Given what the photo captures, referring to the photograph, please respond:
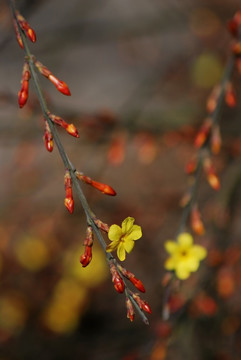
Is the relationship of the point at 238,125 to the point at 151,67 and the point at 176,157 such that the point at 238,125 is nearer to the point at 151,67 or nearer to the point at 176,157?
the point at 176,157

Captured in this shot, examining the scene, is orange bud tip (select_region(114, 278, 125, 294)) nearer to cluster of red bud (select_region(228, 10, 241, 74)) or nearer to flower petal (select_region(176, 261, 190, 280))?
flower petal (select_region(176, 261, 190, 280))

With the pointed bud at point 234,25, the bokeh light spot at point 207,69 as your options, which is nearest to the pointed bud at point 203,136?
the pointed bud at point 234,25

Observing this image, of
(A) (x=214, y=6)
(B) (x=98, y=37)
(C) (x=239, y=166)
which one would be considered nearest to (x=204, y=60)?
(A) (x=214, y=6)

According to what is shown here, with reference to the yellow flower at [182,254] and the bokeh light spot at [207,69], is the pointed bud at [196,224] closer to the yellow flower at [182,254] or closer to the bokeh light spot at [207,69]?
the yellow flower at [182,254]

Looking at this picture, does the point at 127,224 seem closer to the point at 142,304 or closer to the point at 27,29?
the point at 142,304

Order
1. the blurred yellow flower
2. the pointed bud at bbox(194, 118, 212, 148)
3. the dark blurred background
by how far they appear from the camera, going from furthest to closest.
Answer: the blurred yellow flower, the dark blurred background, the pointed bud at bbox(194, 118, 212, 148)

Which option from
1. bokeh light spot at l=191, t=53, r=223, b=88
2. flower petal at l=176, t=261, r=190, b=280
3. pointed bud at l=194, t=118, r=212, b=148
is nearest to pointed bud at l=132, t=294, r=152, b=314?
flower petal at l=176, t=261, r=190, b=280

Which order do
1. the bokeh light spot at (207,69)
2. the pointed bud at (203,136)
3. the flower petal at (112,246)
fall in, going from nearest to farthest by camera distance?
1. the flower petal at (112,246)
2. the pointed bud at (203,136)
3. the bokeh light spot at (207,69)
